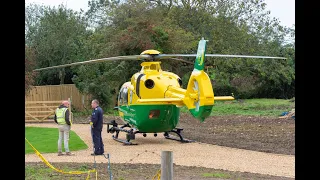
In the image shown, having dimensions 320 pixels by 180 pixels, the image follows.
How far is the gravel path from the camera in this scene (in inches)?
391

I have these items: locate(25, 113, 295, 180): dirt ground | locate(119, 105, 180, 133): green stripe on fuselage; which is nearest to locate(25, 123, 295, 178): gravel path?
locate(25, 113, 295, 180): dirt ground

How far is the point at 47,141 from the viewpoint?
14.8 metres

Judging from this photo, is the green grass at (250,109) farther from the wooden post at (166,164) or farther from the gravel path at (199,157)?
the wooden post at (166,164)

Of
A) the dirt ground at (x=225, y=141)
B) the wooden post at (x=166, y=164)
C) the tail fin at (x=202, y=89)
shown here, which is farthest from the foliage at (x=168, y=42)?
the wooden post at (x=166, y=164)

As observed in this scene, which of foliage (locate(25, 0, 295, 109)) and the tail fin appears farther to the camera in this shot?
foliage (locate(25, 0, 295, 109))

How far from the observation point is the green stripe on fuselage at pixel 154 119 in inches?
476

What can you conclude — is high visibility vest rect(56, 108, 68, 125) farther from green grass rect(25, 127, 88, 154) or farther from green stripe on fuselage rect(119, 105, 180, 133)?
green stripe on fuselage rect(119, 105, 180, 133)

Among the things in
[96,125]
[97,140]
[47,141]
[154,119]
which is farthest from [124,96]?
[47,141]

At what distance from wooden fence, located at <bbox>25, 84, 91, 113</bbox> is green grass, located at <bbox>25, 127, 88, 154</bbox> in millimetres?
7460

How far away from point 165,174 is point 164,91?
20.4 feet

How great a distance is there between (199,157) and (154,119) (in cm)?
170

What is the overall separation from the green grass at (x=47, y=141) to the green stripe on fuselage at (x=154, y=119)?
1.94 m
